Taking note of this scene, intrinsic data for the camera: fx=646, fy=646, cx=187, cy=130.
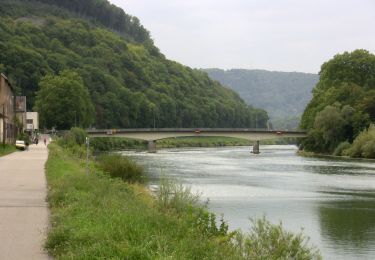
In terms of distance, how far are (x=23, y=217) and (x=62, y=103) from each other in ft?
285

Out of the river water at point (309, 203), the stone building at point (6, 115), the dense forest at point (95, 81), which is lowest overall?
the river water at point (309, 203)

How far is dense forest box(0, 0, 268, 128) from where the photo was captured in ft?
341

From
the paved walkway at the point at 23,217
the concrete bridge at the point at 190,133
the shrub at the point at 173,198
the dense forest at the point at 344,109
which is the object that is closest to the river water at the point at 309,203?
the shrub at the point at 173,198

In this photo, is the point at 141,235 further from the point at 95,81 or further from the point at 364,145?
the point at 95,81

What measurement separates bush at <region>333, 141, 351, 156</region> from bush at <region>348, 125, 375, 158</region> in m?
2.32

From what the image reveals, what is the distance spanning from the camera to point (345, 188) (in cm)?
4044

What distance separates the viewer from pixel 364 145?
258 ft

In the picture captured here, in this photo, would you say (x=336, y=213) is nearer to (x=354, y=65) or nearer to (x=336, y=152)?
(x=336, y=152)

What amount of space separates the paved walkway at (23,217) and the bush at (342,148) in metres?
63.5

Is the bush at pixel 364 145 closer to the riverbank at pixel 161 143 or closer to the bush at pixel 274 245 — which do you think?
the riverbank at pixel 161 143

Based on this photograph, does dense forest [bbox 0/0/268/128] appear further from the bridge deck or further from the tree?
the bridge deck

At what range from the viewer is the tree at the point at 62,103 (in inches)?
3935

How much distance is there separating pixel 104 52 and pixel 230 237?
15678cm

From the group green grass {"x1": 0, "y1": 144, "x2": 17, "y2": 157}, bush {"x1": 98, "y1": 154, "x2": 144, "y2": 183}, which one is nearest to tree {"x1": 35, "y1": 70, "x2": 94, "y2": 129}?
green grass {"x1": 0, "y1": 144, "x2": 17, "y2": 157}
